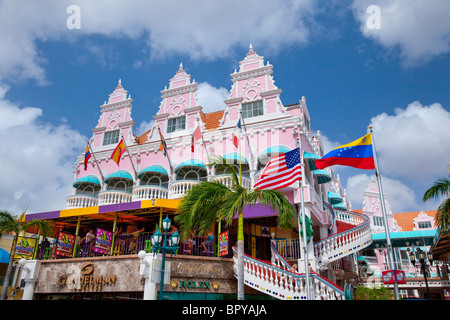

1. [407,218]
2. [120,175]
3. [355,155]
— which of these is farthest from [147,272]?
[407,218]

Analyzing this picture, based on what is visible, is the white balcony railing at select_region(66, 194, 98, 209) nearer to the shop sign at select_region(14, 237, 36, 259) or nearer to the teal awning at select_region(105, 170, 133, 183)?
the teal awning at select_region(105, 170, 133, 183)

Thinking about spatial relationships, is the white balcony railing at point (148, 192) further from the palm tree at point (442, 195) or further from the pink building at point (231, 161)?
the palm tree at point (442, 195)

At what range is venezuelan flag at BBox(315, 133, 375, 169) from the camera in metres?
13.7

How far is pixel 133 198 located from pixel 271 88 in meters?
11.2

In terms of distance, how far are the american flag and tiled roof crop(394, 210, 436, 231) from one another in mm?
40634

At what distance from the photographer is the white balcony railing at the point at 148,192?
846 inches

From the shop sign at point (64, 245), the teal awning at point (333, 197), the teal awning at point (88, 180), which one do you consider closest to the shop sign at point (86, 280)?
the shop sign at point (64, 245)

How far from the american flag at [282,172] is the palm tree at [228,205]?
803 mm

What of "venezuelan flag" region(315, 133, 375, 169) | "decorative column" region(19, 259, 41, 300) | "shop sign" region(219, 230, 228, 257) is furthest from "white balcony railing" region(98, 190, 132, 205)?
"venezuelan flag" region(315, 133, 375, 169)

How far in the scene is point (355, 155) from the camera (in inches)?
548

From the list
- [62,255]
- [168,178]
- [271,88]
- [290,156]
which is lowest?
[62,255]
